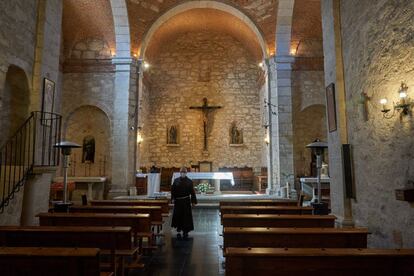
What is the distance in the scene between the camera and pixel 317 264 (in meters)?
2.67

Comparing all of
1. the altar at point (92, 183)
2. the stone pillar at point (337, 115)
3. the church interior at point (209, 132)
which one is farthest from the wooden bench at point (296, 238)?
the altar at point (92, 183)

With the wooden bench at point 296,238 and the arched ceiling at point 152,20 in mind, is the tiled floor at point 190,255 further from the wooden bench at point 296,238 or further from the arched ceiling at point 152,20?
the arched ceiling at point 152,20

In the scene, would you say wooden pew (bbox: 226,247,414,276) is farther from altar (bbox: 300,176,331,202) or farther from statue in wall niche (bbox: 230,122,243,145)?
statue in wall niche (bbox: 230,122,243,145)

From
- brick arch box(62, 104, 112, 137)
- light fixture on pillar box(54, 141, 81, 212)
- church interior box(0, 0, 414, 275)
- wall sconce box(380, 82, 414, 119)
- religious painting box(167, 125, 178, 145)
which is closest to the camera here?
church interior box(0, 0, 414, 275)

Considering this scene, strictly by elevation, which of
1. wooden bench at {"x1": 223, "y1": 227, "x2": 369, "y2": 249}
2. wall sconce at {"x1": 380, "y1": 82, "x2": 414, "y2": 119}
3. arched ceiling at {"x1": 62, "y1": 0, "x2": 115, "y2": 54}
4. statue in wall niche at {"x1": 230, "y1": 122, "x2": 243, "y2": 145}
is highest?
arched ceiling at {"x1": 62, "y1": 0, "x2": 115, "y2": 54}

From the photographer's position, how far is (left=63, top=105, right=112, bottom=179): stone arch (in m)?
13.1

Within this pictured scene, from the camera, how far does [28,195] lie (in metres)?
5.99

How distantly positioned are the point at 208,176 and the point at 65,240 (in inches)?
338

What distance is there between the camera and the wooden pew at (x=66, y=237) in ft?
12.1

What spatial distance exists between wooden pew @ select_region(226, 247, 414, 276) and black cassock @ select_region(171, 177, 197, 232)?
171 inches

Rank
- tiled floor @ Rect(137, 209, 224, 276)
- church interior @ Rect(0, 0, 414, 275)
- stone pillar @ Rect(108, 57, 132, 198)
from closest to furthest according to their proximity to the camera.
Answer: church interior @ Rect(0, 0, 414, 275) < tiled floor @ Rect(137, 209, 224, 276) < stone pillar @ Rect(108, 57, 132, 198)

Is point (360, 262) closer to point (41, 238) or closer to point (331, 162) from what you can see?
point (41, 238)

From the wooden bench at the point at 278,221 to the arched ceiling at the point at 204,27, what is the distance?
11038mm

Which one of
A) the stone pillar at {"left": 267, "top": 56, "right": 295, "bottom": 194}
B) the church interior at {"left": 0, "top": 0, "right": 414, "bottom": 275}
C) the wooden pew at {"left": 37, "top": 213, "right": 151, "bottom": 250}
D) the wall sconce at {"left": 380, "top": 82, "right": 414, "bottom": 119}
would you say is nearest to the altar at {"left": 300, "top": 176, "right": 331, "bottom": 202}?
the church interior at {"left": 0, "top": 0, "right": 414, "bottom": 275}
